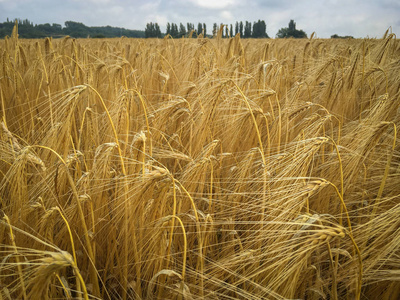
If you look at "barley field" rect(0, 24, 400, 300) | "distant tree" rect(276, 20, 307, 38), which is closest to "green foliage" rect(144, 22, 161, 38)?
"distant tree" rect(276, 20, 307, 38)

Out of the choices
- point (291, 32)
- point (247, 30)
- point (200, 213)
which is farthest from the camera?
point (247, 30)

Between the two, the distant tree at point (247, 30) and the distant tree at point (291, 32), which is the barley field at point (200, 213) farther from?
the distant tree at point (247, 30)

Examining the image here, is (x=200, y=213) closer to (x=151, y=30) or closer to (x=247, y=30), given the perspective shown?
(x=151, y=30)

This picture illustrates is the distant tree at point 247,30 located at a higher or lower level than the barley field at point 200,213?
higher

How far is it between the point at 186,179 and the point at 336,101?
1442mm

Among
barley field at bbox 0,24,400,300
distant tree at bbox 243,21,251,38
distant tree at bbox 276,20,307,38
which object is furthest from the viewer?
distant tree at bbox 243,21,251,38

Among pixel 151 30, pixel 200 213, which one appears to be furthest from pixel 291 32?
pixel 200 213

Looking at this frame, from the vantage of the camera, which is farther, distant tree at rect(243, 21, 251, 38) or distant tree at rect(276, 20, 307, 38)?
distant tree at rect(243, 21, 251, 38)

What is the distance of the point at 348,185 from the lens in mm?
1233

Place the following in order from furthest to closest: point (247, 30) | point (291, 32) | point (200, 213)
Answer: point (247, 30)
point (291, 32)
point (200, 213)

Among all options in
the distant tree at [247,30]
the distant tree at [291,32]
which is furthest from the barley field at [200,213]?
the distant tree at [247,30]

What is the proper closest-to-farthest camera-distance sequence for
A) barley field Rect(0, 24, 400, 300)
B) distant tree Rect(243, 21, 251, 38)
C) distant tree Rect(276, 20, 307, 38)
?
barley field Rect(0, 24, 400, 300) → distant tree Rect(276, 20, 307, 38) → distant tree Rect(243, 21, 251, 38)

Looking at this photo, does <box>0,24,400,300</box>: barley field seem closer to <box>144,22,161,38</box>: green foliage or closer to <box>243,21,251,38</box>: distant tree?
<box>144,22,161,38</box>: green foliage

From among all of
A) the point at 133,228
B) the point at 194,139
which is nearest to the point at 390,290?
the point at 133,228
